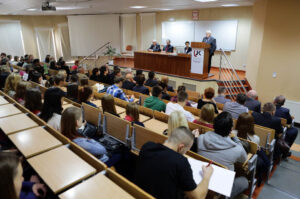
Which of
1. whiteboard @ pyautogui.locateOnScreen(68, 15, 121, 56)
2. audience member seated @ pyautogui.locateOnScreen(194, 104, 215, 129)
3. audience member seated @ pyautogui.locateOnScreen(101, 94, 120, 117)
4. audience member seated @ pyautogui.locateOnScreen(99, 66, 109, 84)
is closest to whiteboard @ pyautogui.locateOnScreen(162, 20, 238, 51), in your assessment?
whiteboard @ pyautogui.locateOnScreen(68, 15, 121, 56)

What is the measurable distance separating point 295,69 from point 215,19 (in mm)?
4544

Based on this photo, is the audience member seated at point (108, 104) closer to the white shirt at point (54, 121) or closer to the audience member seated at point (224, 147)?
the white shirt at point (54, 121)

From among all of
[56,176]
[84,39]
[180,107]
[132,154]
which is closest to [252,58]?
[180,107]

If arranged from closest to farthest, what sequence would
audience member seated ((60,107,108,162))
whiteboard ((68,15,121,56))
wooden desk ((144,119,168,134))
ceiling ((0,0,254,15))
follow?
1. audience member seated ((60,107,108,162))
2. wooden desk ((144,119,168,134))
3. ceiling ((0,0,254,15))
4. whiteboard ((68,15,121,56))

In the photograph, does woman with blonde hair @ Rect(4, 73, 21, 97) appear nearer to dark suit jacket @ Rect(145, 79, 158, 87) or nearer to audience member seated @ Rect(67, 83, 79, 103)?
audience member seated @ Rect(67, 83, 79, 103)

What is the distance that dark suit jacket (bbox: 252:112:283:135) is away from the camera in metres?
3.46

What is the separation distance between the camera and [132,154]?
286cm

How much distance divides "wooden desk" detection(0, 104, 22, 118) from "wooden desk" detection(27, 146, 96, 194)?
1.43 m

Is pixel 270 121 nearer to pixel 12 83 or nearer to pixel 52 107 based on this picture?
pixel 52 107

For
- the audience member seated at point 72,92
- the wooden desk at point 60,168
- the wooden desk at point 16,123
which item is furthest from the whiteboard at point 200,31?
the wooden desk at point 60,168

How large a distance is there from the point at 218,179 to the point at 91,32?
1264 cm

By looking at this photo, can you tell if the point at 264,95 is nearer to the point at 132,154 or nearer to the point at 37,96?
the point at 132,154

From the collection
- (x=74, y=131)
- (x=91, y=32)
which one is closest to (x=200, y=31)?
(x=91, y=32)

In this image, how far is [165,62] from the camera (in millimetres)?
8242
